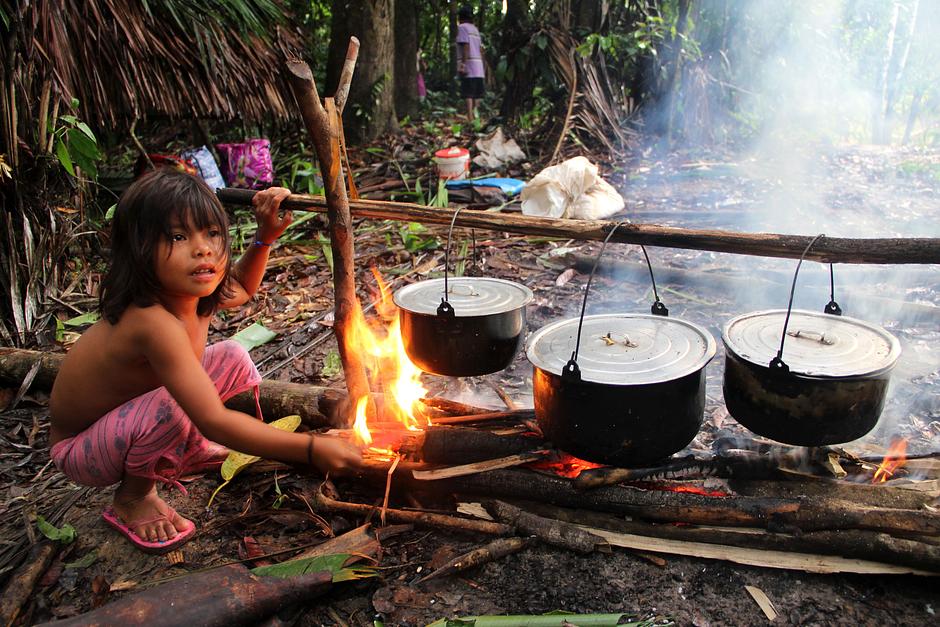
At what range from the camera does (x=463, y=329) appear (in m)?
2.71

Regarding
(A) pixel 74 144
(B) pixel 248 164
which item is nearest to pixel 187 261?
(A) pixel 74 144

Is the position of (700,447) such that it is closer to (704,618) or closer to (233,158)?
(704,618)

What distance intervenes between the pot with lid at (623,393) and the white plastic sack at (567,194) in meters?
4.70

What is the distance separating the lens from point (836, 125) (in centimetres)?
1246

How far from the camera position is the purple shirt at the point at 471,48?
35.4 feet

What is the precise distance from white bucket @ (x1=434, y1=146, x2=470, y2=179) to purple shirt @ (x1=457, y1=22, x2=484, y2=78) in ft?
12.4

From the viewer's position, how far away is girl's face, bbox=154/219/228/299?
2.25 meters

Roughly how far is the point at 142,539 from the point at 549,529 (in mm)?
1705

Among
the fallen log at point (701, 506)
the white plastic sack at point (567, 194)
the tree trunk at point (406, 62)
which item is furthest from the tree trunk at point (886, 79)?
the fallen log at point (701, 506)

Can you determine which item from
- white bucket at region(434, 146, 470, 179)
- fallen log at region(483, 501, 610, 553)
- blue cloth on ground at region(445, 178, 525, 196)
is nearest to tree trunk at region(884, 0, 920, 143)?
blue cloth on ground at region(445, 178, 525, 196)

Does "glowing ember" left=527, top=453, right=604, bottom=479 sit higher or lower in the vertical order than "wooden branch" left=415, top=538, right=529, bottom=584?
higher

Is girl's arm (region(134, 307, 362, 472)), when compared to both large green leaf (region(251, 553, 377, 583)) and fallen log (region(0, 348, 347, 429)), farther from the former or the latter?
fallen log (region(0, 348, 347, 429))

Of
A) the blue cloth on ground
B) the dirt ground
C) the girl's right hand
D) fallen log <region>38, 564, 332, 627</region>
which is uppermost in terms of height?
the blue cloth on ground

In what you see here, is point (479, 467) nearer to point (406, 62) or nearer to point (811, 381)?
point (811, 381)
